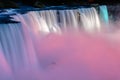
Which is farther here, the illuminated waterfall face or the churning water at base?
the illuminated waterfall face

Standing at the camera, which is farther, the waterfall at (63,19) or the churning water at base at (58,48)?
the waterfall at (63,19)

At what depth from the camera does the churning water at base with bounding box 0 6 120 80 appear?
11250mm

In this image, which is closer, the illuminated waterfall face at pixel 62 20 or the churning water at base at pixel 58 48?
the churning water at base at pixel 58 48

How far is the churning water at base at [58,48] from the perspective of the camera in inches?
443

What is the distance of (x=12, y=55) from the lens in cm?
1112

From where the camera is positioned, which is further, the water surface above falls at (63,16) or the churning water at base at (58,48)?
the water surface above falls at (63,16)

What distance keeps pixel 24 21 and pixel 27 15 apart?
0.32 m

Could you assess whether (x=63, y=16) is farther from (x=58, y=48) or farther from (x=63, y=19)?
(x=58, y=48)

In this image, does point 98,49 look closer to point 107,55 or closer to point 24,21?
point 107,55

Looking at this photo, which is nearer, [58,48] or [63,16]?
[58,48]

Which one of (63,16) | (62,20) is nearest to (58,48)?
(62,20)

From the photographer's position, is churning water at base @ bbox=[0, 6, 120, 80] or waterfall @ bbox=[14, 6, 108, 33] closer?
churning water at base @ bbox=[0, 6, 120, 80]

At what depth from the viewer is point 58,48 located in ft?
45.7

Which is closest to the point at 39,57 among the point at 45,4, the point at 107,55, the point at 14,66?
the point at 14,66
